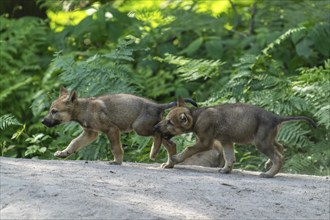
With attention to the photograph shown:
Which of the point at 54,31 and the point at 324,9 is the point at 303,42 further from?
the point at 54,31

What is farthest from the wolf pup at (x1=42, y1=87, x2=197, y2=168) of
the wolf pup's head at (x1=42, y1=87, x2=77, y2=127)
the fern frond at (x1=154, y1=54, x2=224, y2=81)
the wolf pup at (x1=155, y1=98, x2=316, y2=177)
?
the fern frond at (x1=154, y1=54, x2=224, y2=81)

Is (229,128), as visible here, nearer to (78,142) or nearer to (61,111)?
(78,142)

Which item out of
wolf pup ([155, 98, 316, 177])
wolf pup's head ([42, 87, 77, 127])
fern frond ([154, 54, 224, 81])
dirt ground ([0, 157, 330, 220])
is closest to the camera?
dirt ground ([0, 157, 330, 220])

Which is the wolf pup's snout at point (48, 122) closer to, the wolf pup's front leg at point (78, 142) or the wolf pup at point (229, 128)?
the wolf pup's front leg at point (78, 142)

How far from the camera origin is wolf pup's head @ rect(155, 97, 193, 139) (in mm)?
9109

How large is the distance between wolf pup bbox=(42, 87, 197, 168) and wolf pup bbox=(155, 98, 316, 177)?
0.50 ft

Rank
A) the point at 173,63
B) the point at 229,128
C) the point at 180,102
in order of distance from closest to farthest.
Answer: the point at 229,128 → the point at 180,102 → the point at 173,63

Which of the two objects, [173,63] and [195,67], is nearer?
[195,67]

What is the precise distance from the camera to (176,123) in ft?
30.2

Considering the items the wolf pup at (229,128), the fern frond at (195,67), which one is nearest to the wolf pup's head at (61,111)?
the wolf pup at (229,128)

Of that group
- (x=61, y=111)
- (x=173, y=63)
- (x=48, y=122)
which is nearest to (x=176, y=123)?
(x=61, y=111)

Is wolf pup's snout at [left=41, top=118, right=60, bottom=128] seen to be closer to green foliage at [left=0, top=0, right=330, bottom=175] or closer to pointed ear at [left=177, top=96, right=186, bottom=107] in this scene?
green foliage at [left=0, top=0, right=330, bottom=175]

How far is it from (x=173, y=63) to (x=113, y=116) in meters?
4.01

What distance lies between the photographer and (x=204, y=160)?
1076 centimetres
